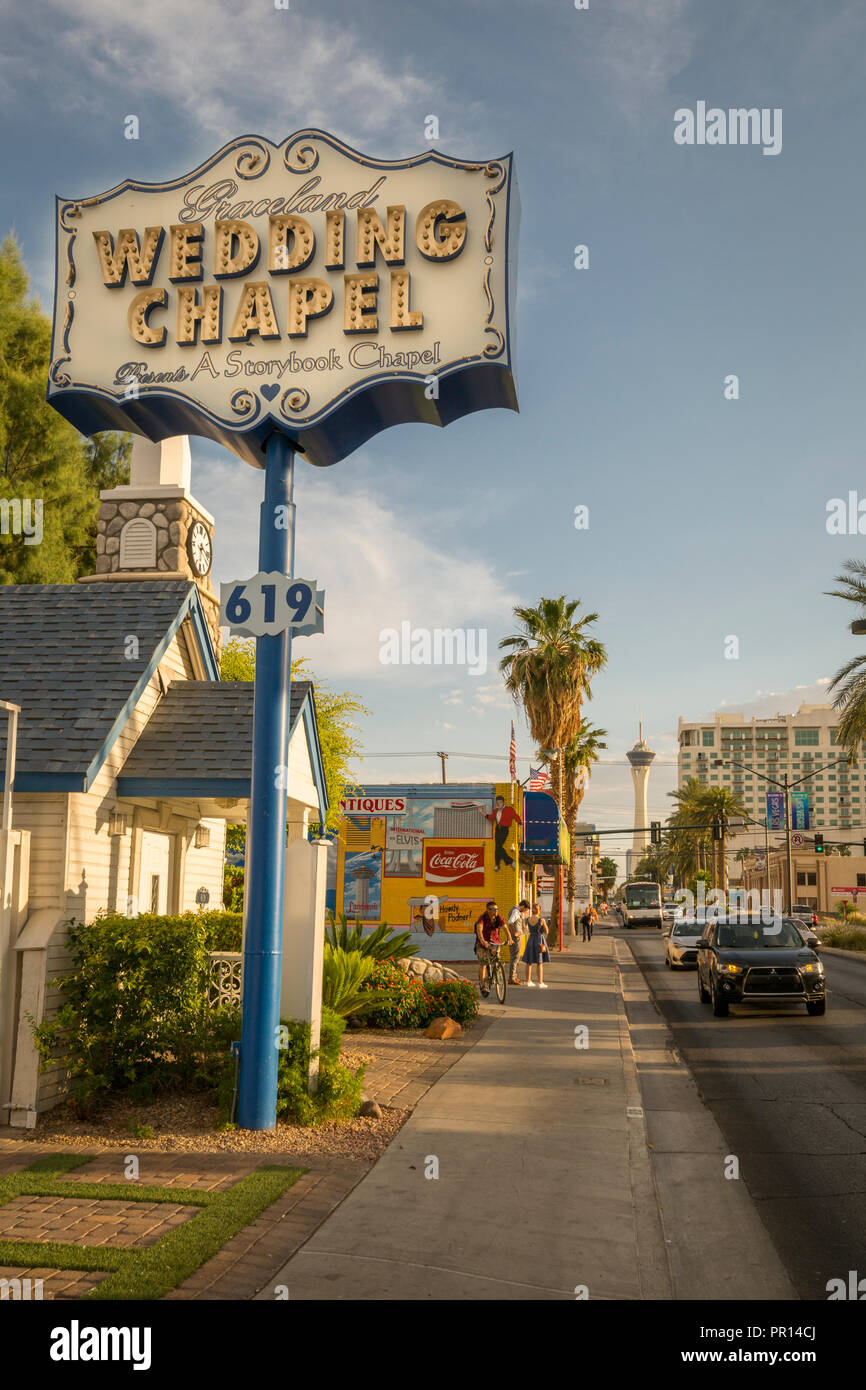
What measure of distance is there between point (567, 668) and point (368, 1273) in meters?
36.6

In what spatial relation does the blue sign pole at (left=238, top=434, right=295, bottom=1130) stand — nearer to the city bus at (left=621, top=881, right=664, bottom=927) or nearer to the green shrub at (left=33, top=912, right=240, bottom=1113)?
the green shrub at (left=33, top=912, right=240, bottom=1113)

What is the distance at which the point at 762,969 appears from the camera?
60.5 feet

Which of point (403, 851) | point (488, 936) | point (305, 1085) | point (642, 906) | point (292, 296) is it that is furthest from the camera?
point (642, 906)

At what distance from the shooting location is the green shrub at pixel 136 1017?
9.51m

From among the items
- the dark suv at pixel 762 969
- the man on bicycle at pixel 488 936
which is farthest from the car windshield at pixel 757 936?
the man on bicycle at pixel 488 936

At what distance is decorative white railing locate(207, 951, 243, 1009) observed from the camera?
1084 cm

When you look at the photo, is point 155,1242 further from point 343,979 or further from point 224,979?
point 343,979

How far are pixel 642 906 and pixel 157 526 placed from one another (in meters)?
70.0

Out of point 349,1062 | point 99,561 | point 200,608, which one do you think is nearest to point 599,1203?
point 349,1062

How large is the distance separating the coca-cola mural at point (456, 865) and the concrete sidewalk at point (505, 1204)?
63.0 ft

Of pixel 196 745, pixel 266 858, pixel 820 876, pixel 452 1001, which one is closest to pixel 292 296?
pixel 196 745
